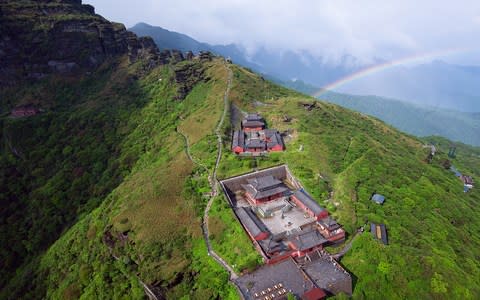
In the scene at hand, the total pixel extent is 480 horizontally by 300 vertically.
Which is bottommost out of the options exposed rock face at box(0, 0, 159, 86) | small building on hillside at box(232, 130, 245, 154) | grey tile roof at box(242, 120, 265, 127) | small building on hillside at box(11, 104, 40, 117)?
small building on hillside at box(11, 104, 40, 117)

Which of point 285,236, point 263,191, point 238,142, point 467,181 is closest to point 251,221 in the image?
point 285,236

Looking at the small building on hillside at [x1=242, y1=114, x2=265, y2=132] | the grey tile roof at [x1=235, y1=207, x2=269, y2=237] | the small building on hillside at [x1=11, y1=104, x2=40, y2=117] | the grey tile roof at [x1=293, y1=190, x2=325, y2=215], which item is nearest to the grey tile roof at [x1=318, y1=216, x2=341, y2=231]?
the grey tile roof at [x1=293, y1=190, x2=325, y2=215]

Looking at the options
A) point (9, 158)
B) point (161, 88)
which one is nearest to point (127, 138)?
point (161, 88)

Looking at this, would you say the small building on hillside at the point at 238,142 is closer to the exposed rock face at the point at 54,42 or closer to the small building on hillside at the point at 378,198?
the small building on hillside at the point at 378,198

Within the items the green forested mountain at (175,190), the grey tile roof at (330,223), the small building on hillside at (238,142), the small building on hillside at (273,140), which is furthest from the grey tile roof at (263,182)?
the small building on hillside at (273,140)

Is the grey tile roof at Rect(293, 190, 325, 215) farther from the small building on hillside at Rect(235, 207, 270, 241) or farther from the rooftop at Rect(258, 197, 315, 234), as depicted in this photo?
the small building on hillside at Rect(235, 207, 270, 241)

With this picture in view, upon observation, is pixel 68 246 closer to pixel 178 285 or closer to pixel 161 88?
pixel 178 285
